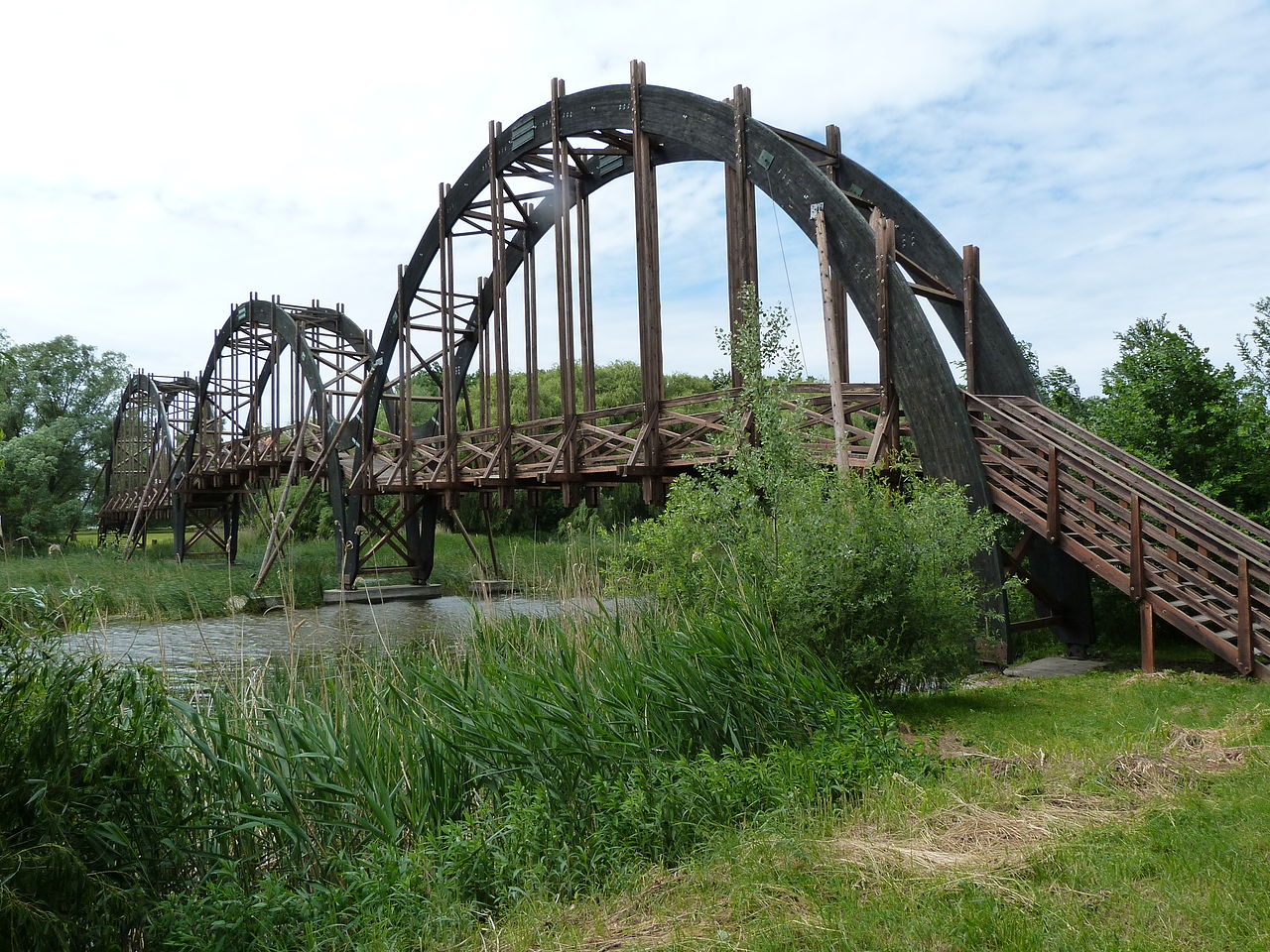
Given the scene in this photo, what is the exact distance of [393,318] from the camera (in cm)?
2384

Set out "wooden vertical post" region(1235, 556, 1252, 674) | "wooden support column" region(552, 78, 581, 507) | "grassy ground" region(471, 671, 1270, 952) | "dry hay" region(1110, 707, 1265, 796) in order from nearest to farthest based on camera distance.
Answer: "grassy ground" region(471, 671, 1270, 952)
"dry hay" region(1110, 707, 1265, 796)
"wooden vertical post" region(1235, 556, 1252, 674)
"wooden support column" region(552, 78, 581, 507)

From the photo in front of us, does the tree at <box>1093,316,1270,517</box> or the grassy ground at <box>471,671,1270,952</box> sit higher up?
the tree at <box>1093,316,1270,517</box>

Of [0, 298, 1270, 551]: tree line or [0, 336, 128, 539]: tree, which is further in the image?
[0, 336, 128, 539]: tree

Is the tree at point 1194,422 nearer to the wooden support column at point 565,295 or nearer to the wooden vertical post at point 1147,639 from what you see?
the wooden vertical post at point 1147,639

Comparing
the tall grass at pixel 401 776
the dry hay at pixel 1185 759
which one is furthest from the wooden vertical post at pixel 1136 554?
the tall grass at pixel 401 776

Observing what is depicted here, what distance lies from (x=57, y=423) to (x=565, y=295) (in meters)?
39.5

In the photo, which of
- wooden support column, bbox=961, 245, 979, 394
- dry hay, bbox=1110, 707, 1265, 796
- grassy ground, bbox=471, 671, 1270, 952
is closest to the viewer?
grassy ground, bbox=471, 671, 1270, 952

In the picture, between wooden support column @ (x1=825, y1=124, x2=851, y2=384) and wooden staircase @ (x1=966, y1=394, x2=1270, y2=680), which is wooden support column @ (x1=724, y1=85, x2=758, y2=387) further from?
wooden staircase @ (x1=966, y1=394, x2=1270, y2=680)

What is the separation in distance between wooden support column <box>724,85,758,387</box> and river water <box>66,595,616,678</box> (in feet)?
18.2

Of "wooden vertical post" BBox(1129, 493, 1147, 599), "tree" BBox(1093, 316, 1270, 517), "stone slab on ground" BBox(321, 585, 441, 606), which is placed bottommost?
"stone slab on ground" BBox(321, 585, 441, 606)

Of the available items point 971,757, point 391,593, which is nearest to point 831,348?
point 971,757

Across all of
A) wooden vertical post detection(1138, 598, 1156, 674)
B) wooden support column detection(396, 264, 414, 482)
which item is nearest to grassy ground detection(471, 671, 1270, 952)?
wooden vertical post detection(1138, 598, 1156, 674)

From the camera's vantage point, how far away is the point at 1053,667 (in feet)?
34.2

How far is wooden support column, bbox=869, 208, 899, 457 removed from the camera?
1162cm
